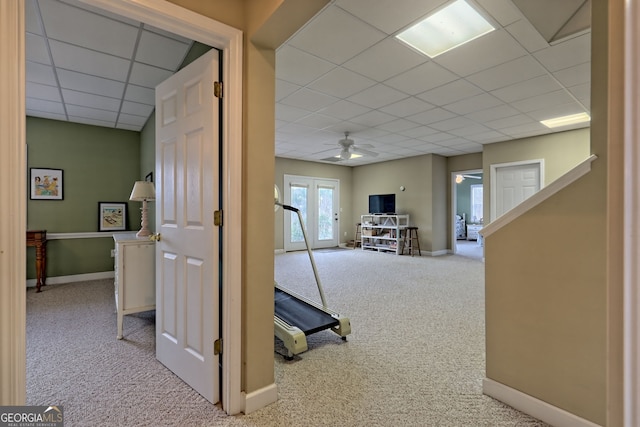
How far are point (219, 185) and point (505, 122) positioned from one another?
190 inches

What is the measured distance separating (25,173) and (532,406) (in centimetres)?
259

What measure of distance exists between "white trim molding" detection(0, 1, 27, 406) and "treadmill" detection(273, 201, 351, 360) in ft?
4.54

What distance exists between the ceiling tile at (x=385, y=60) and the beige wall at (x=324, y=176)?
4.73 metres

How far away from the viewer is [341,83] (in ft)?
10.9

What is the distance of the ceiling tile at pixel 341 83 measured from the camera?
3098 mm

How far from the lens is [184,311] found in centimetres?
188

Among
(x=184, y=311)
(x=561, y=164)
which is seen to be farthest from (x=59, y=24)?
(x=561, y=164)

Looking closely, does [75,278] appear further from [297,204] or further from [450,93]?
[450,93]

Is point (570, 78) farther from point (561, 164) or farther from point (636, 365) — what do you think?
point (636, 365)

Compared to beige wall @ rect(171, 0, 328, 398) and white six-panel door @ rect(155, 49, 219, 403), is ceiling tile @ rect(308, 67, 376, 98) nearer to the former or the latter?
beige wall @ rect(171, 0, 328, 398)

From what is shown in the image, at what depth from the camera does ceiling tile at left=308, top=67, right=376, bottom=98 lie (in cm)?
310

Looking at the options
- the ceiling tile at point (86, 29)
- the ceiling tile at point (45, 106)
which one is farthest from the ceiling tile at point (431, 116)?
the ceiling tile at point (45, 106)

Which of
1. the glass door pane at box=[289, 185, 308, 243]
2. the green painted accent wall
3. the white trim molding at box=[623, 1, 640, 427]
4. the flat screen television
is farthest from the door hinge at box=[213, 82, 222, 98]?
the flat screen television

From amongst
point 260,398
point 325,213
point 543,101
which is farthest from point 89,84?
point 325,213
